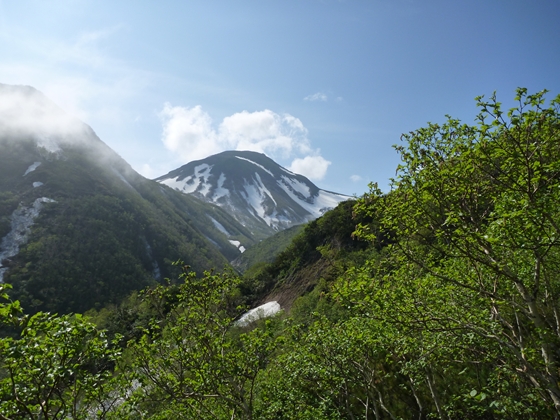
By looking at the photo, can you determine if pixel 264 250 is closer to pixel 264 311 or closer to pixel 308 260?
pixel 308 260

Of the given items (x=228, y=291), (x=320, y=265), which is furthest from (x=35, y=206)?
(x=228, y=291)

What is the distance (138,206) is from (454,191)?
527ft

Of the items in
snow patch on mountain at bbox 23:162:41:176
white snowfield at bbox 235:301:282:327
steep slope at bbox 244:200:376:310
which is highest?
snow patch on mountain at bbox 23:162:41:176

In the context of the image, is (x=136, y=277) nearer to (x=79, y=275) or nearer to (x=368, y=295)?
(x=79, y=275)

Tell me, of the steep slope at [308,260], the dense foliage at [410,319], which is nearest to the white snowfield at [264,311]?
the steep slope at [308,260]

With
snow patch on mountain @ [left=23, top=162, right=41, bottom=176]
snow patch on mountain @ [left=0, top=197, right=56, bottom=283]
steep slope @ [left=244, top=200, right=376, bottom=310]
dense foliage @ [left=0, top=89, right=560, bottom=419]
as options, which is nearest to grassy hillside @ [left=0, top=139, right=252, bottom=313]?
snow patch on mountain @ [left=23, top=162, right=41, bottom=176]

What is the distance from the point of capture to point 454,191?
663 cm

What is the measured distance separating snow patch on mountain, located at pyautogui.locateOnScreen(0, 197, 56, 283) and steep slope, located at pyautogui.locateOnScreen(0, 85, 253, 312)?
27 cm

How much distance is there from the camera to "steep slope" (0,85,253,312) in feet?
321

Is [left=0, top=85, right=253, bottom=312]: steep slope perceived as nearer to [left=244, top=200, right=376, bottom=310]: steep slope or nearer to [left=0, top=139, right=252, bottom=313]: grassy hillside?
[left=0, top=139, right=252, bottom=313]: grassy hillside

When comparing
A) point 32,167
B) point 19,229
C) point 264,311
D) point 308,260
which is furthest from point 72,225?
point 308,260

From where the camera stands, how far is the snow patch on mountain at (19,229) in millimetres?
100938

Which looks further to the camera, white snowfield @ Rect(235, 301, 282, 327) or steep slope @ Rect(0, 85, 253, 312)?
steep slope @ Rect(0, 85, 253, 312)

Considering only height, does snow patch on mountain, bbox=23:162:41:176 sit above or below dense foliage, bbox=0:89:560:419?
above
